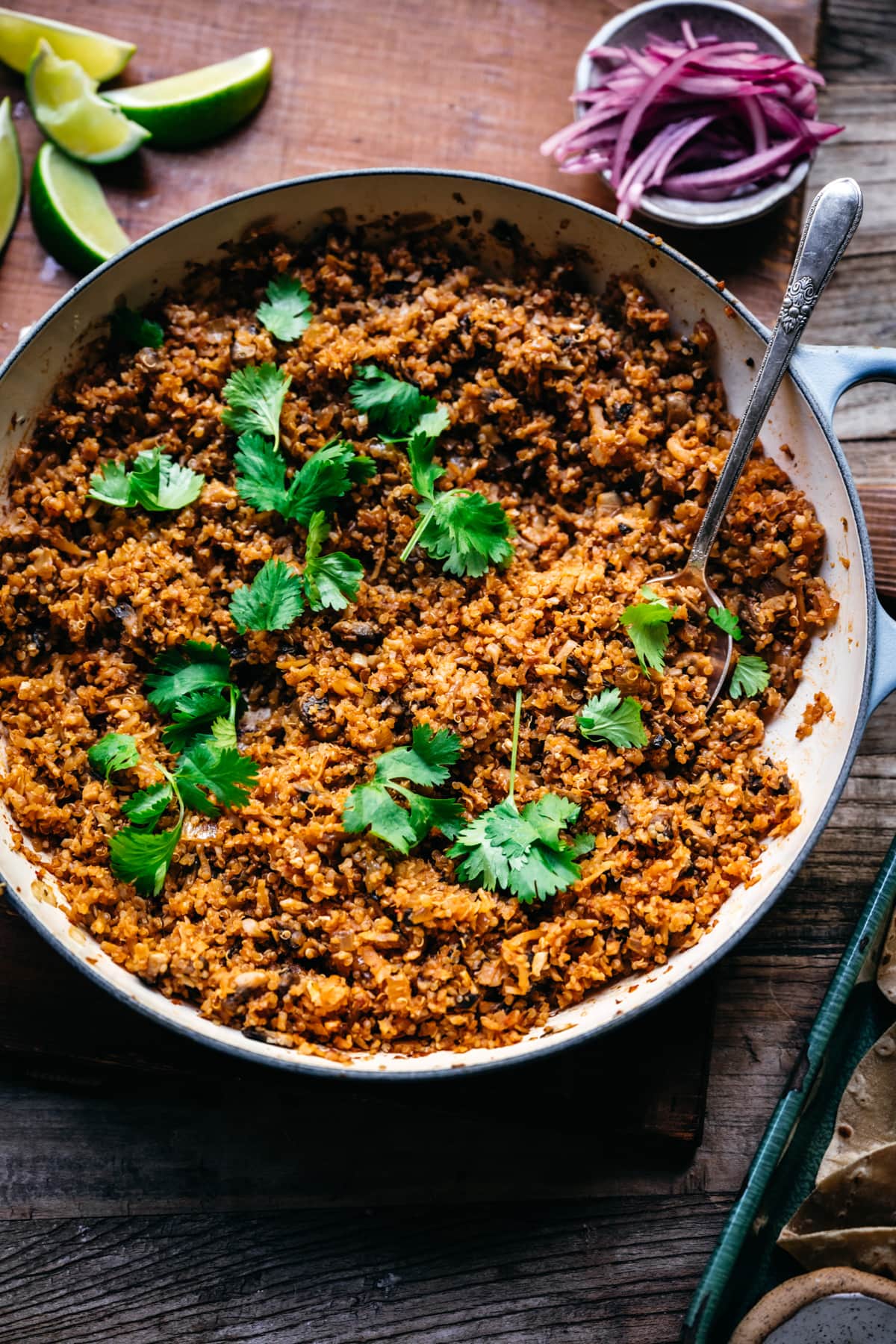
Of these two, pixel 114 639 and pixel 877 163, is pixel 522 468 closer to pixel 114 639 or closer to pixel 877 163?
pixel 114 639

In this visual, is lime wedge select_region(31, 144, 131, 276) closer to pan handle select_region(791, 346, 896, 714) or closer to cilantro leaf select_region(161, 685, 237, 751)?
cilantro leaf select_region(161, 685, 237, 751)

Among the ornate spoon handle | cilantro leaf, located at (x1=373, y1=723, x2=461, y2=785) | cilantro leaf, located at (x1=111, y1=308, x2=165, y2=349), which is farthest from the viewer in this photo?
cilantro leaf, located at (x1=111, y1=308, x2=165, y2=349)

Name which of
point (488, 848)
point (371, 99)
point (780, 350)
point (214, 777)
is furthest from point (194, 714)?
point (371, 99)

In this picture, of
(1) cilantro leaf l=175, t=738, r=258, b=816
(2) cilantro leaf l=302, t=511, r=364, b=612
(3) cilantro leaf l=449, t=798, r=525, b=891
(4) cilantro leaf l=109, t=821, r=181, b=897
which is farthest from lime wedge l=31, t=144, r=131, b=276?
(3) cilantro leaf l=449, t=798, r=525, b=891

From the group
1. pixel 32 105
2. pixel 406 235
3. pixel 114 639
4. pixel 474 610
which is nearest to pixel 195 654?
pixel 114 639

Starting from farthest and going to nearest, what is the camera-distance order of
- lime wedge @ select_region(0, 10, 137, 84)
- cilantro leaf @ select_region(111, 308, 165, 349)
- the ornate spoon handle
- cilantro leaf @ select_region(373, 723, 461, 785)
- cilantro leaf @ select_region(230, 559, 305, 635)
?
1. lime wedge @ select_region(0, 10, 137, 84)
2. cilantro leaf @ select_region(111, 308, 165, 349)
3. cilantro leaf @ select_region(230, 559, 305, 635)
4. cilantro leaf @ select_region(373, 723, 461, 785)
5. the ornate spoon handle

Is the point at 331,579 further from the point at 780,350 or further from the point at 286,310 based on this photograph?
the point at 780,350
